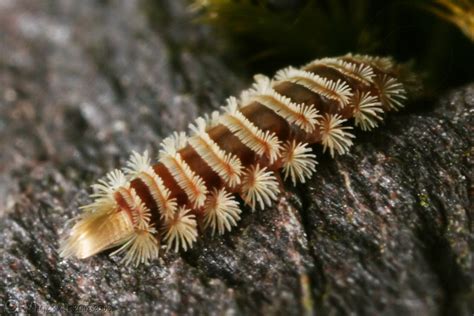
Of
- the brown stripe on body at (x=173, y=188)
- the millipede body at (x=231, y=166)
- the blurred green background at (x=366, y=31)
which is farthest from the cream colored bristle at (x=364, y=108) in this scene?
the brown stripe on body at (x=173, y=188)

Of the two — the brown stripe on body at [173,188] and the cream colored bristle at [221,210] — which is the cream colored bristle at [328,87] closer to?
the cream colored bristle at [221,210]

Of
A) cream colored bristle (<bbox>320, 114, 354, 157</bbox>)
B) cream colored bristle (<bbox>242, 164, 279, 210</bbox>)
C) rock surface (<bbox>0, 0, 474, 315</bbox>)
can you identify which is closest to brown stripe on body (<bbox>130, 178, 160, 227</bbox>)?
rock surface (<bbox>0, 0, 474, 315</bbox>)

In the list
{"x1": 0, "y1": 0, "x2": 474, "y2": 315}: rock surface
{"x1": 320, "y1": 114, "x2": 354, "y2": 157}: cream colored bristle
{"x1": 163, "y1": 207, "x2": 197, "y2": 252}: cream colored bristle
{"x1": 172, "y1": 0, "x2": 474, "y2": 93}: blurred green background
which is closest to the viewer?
{"x1": 0, "y1": 0, "x2": 474, "y2": 315}: rock surface

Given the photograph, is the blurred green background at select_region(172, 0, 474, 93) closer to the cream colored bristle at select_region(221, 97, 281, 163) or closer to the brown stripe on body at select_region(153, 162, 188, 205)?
the cream colored bristle at select_region(221, 97, 281, 163)

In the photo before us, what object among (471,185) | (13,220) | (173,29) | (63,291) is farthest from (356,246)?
(173,29)

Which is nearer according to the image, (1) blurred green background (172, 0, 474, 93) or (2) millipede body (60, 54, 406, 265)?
(2) millipede body (60, 54, 406, 265)

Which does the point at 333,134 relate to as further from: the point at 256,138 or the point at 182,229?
the point at 182,229

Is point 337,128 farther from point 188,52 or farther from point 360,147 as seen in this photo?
point 188,52
